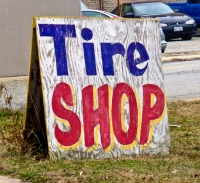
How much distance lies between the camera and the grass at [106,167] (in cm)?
530

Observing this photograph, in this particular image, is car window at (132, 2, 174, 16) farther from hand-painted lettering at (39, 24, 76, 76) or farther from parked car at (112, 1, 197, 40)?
hand-painted lettering at (39, 24, 76, 76)

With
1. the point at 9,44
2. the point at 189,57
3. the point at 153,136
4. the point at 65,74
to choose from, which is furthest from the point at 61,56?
the point at 189,57

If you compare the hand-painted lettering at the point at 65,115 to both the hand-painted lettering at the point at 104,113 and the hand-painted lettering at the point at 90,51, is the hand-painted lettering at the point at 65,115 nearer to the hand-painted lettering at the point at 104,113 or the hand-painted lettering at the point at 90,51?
the hand-painted lettering at the point at 104,113

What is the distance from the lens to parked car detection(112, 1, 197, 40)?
21306mm

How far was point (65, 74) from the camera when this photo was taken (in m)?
5.89

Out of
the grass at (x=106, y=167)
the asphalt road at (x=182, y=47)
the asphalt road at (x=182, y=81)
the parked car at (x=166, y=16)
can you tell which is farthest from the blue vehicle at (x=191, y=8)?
the grass at (x=106, y=167)

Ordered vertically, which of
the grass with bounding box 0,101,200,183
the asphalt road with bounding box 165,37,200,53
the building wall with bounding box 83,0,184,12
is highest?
the building wall with bounding box 83,0,184,12

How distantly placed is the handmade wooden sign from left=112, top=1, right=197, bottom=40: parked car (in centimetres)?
1492

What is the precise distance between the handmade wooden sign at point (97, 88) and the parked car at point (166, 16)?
14.9m

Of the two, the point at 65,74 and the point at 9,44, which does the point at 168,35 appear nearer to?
the point at 9,44

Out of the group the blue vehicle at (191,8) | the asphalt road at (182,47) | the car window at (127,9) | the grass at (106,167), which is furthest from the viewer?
the blue vehicle at (191,8)

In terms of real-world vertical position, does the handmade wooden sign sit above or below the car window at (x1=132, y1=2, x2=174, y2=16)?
below

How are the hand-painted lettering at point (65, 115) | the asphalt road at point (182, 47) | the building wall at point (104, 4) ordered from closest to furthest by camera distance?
the hand-painted lettering at point (65, 115)
the asphalt road at point (182, 47)
the building wall at point (104, 4)

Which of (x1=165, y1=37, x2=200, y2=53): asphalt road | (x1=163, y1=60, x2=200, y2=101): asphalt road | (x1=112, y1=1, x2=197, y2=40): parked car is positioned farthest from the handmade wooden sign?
(x1=112, y1=1, x2=197, y2=40): parked car
